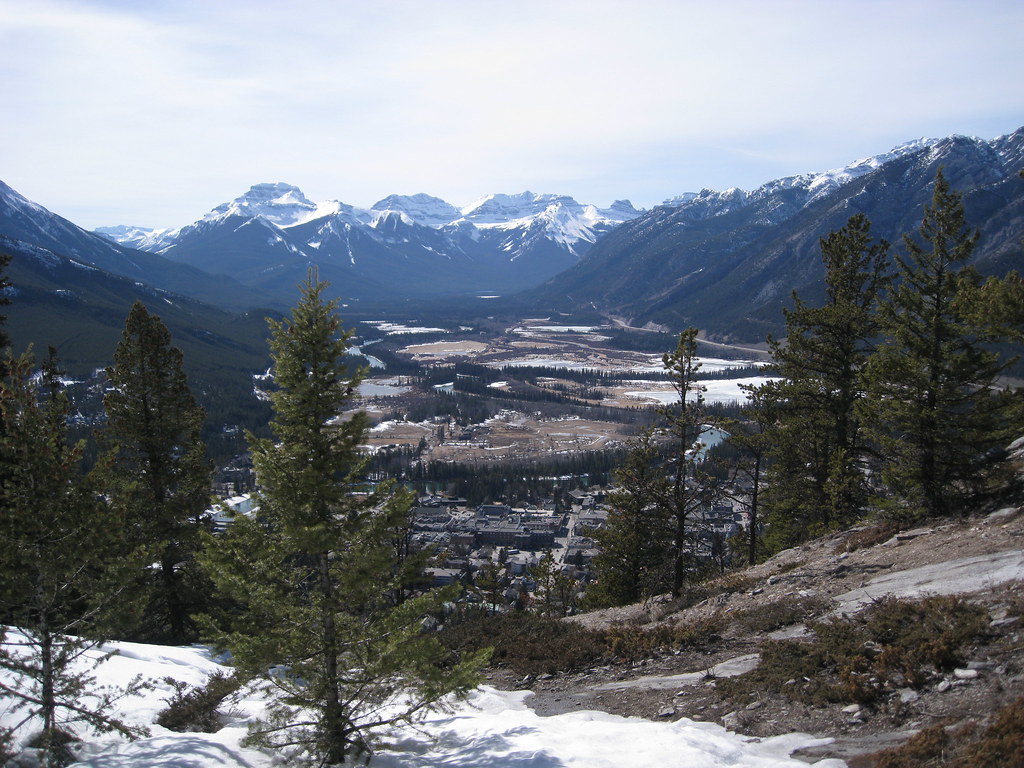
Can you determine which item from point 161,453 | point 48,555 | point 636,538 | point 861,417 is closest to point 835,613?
point 861,417

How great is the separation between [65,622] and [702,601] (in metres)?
14.4

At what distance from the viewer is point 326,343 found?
31.2 feet

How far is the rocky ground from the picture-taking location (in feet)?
27.6

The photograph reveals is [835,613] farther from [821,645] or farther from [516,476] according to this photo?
[516,476]

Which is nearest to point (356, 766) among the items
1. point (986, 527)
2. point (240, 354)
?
point (986, 527)

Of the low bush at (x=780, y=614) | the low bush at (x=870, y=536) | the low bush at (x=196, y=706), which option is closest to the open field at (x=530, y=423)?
the low bush at (x=870, y=536)

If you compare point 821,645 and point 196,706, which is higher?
point 821,645

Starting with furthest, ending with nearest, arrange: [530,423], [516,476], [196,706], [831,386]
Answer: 1. [530,423]
2. [516,476]
3. [831,386]
4. [196,706]

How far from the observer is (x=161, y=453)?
64.5 ft

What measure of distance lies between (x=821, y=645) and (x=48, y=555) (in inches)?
479

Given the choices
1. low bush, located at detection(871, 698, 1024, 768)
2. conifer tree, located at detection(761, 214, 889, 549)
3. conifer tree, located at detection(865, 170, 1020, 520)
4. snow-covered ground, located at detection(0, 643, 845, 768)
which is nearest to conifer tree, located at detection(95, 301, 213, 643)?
snow-covered ground, located at detection(0, 643, 845, 768)

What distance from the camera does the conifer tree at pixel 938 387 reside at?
50.0 feet

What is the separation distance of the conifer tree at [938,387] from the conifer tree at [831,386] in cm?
298

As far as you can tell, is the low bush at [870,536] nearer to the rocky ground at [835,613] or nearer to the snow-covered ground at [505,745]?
the rocky ground at [835,613]
